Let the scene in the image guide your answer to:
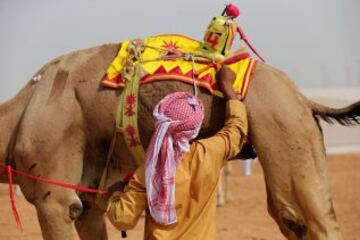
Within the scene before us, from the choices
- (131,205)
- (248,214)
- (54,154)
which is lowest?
(248,214)

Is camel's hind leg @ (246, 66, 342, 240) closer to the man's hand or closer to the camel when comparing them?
the camel

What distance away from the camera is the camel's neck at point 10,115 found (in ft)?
18.4

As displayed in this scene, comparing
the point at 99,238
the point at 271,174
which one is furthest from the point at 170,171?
the point at 99,238

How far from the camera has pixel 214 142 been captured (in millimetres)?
3936

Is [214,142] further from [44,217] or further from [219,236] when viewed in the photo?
[219,236]

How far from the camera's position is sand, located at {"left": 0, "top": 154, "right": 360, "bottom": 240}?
10.0m

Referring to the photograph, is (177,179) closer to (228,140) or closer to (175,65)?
(228,140)

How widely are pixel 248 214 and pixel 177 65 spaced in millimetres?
7275

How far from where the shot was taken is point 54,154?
210 inches

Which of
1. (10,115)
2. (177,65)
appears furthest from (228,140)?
(10,115)

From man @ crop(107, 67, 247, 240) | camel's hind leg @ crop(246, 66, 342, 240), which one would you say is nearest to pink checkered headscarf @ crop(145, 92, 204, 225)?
man @ crop(107, 67, 247, 240)

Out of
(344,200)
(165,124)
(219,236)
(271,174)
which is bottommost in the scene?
(344,200)

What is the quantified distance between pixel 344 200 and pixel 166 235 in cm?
981

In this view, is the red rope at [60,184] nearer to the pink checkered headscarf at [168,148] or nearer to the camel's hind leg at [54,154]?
the camel's hind leg at [54,154]
